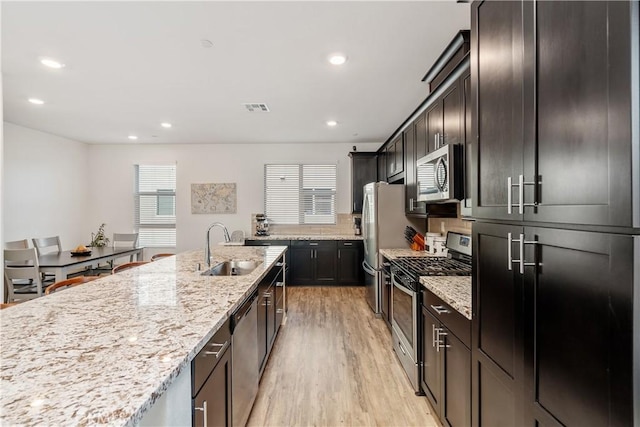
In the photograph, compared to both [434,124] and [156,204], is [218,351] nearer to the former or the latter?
[434,124]

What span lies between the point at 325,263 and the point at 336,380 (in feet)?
10.0

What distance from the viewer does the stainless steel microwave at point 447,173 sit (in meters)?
2.18

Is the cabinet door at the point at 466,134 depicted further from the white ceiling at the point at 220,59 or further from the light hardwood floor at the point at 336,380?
the light hardwood floor at the point at 336,380

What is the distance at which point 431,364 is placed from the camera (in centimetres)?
197

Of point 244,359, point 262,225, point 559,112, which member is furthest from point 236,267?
point 262,225

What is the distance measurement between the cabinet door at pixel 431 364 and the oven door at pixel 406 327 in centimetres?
8

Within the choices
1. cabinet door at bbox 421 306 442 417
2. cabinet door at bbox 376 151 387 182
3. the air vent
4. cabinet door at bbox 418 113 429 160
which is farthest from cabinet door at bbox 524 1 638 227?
cabinet door at bbox 376 151 387 182

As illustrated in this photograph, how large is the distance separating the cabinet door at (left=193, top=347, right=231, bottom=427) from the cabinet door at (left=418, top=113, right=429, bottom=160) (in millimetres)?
2436

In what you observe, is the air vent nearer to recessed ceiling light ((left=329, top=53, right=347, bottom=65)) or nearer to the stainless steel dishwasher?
recessed ceiling light ((left=329, top=53, right=347, bottom=65))

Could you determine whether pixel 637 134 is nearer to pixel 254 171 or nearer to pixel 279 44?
pixel 279 44

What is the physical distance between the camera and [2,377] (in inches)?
31.4

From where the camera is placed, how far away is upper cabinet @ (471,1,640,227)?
0.69 meters

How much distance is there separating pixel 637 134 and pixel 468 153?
138cm

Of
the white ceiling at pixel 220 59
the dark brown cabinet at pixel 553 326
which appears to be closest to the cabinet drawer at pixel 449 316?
the dark brown cabinet at pixel 553 326
